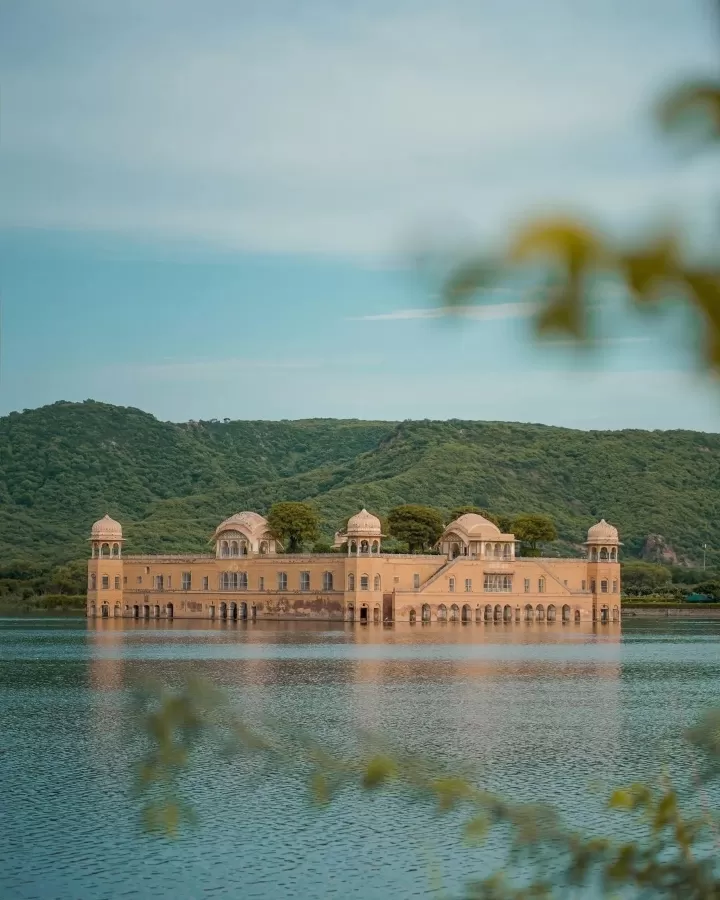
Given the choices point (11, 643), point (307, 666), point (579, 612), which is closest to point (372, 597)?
point (579, 612)

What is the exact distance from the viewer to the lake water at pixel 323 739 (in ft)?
44.7

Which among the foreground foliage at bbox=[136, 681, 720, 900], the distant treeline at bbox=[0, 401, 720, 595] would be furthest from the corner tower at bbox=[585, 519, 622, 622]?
the foreground foliage at bbox=[136, 681, 720, 900]

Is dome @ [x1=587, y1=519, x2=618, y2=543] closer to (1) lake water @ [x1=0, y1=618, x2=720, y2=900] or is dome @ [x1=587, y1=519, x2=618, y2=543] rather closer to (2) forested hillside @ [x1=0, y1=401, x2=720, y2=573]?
(1) lake water @ [x1=0, y1=618, x2=720, y2=900]

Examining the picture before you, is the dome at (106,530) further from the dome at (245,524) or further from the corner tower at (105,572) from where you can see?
the dome at (245,524)

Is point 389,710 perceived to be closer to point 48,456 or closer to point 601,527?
point 601,527

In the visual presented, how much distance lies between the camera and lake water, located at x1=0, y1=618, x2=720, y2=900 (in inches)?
536

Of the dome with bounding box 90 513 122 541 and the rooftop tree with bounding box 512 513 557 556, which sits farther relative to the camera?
the rooftop tree with bounding box 512 513 557 556

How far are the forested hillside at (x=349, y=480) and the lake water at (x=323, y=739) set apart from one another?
149 ft

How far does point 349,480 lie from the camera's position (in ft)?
367

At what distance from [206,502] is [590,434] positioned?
105 ft

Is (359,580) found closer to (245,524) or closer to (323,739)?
(245,524)

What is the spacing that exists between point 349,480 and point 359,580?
1897 inches

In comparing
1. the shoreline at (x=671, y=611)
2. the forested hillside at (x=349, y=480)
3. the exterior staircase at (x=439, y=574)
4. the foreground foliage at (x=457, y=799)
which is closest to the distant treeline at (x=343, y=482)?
the forested hillside at (x=349, y=480)

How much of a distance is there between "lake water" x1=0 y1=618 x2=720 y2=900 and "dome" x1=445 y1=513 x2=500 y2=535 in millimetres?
14327
